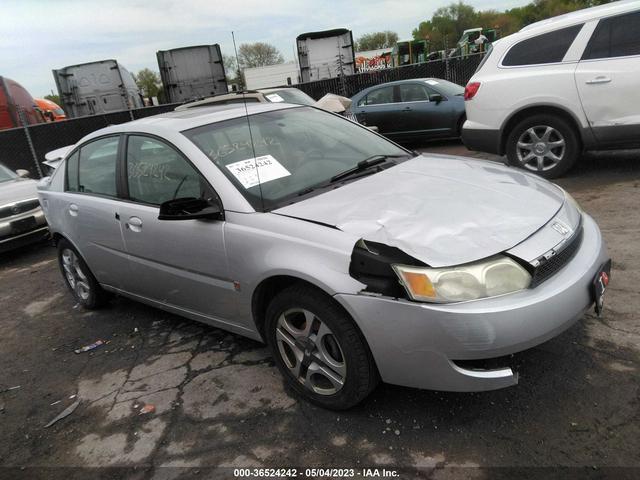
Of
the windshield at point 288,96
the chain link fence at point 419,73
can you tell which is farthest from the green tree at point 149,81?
the windshield at point 288,96

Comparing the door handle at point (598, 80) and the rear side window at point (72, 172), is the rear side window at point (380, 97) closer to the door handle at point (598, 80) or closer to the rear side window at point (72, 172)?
the door handle at point (598, 80)

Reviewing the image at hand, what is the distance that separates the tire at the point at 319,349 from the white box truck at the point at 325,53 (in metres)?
14.4

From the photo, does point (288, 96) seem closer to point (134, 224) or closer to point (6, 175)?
point (6, 175)

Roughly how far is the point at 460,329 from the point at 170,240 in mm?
1867

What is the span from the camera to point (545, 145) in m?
6.02

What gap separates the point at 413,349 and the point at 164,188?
1951 millimetres

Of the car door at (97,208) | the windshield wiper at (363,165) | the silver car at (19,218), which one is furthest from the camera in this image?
the silver car at (19,218)

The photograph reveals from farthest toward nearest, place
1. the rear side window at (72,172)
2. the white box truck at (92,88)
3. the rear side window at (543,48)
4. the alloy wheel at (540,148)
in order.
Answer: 1. the white box truck at (92,88)
2. the alloy wheel at (540,148)
3. the rear side window at (543,48)
4. the rear side window at (72,172)

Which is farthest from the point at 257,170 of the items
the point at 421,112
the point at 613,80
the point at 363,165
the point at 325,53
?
the point at 325,53

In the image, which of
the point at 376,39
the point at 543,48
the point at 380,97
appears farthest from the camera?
the point at 376,39

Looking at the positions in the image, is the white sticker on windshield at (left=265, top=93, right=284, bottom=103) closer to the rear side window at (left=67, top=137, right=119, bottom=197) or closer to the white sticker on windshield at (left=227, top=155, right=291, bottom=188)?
the rear side window at (left=67, top=137, right=119, bottom=197)

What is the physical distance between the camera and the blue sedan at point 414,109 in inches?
386

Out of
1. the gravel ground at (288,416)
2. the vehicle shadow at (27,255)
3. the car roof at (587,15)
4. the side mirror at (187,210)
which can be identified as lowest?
the vehicle shadow at (27,255)

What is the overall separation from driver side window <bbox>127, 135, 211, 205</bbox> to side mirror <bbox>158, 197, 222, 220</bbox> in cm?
16
